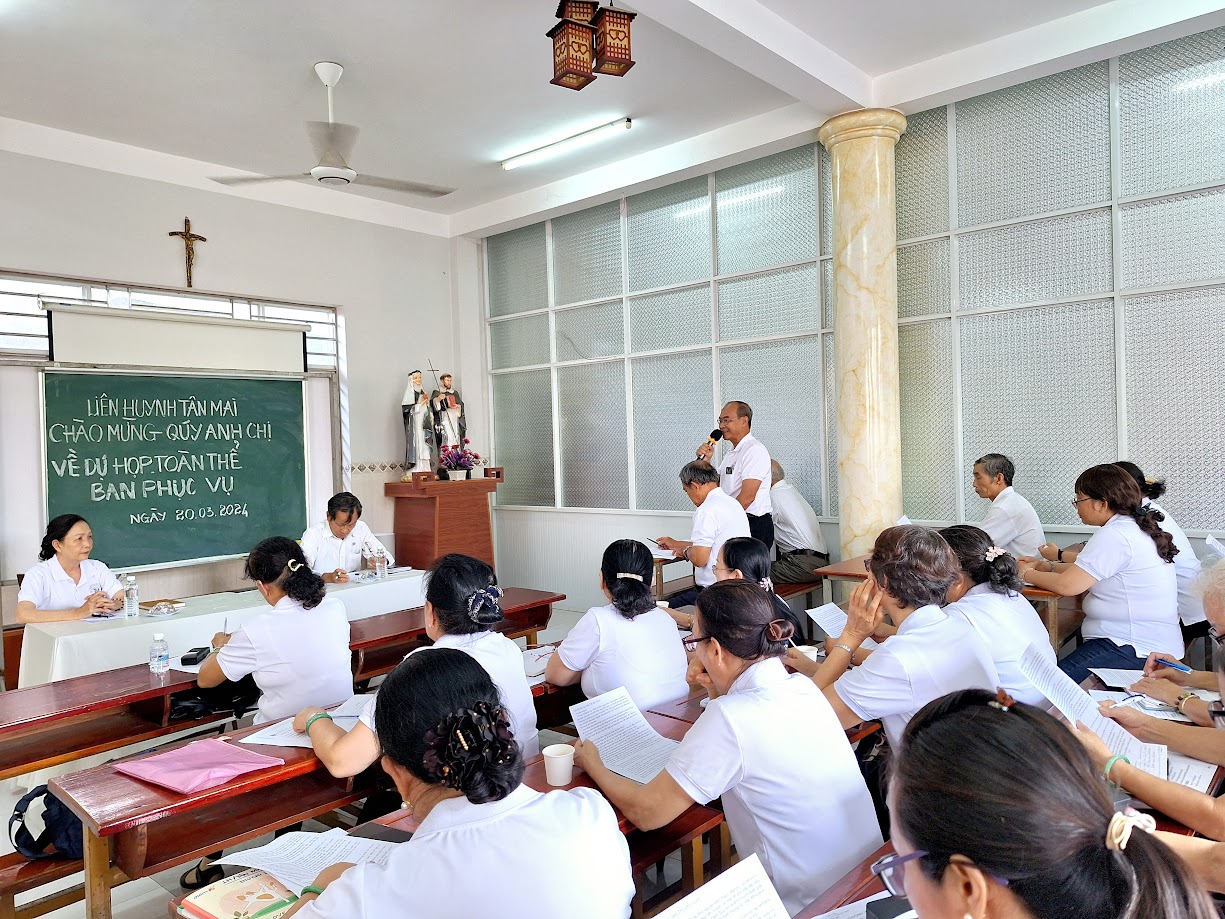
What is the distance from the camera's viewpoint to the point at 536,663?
2951mm

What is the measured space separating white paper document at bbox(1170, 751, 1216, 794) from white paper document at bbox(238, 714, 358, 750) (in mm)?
1977

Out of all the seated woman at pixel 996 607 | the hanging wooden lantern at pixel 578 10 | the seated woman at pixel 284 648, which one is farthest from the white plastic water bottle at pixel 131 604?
the seated woman at pixel 996 607

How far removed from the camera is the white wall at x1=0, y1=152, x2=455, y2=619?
5.53 meters

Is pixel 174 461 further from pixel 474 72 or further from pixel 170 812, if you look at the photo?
pixel 170 812

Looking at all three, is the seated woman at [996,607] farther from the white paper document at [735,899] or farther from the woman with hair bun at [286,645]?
the woman with hair bun at [286,645]

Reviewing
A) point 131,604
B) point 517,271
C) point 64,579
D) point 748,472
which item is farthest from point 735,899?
point 517,271

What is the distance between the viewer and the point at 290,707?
282cm

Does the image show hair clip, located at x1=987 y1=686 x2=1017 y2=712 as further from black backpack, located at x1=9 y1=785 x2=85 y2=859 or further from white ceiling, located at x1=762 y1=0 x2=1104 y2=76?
white ceiling, located at x1=762 y1=0 x2=1104 y2=76

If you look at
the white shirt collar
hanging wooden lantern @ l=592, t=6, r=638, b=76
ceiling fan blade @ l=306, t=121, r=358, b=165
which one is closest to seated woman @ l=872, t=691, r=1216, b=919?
the white shirt collar

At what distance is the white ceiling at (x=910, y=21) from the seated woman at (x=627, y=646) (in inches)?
128

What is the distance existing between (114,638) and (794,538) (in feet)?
13.0

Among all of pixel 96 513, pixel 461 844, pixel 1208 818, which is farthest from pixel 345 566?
pixel 1208 818

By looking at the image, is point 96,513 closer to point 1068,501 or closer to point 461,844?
point 461,844

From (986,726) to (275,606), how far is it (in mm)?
2532
